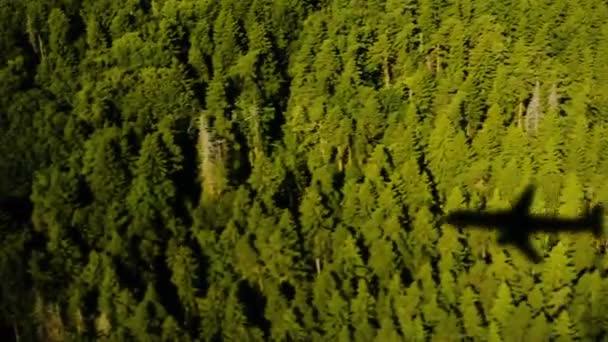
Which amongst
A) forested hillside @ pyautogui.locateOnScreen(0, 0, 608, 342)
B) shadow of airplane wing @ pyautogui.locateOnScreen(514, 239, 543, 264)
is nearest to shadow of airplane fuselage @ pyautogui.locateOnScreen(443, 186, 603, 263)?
shadow of airplane wing @ pyautogui.locateOnScreen(514, 239, 543, 264)

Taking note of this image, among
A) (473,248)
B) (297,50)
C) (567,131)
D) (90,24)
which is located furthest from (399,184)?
(90,24)

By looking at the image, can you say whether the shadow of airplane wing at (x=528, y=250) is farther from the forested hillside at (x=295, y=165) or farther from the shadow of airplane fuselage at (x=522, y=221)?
the forested hillside at (x=295, y=165)

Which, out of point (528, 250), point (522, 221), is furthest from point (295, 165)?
point (528, 250)

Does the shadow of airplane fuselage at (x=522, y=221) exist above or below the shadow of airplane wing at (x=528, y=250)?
above

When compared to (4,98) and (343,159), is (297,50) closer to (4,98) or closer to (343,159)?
(343,159)

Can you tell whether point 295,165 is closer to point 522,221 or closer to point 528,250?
point 522,221

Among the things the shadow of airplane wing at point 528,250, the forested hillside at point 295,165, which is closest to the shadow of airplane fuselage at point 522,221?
the shadow of airplane wing at point 528,250
